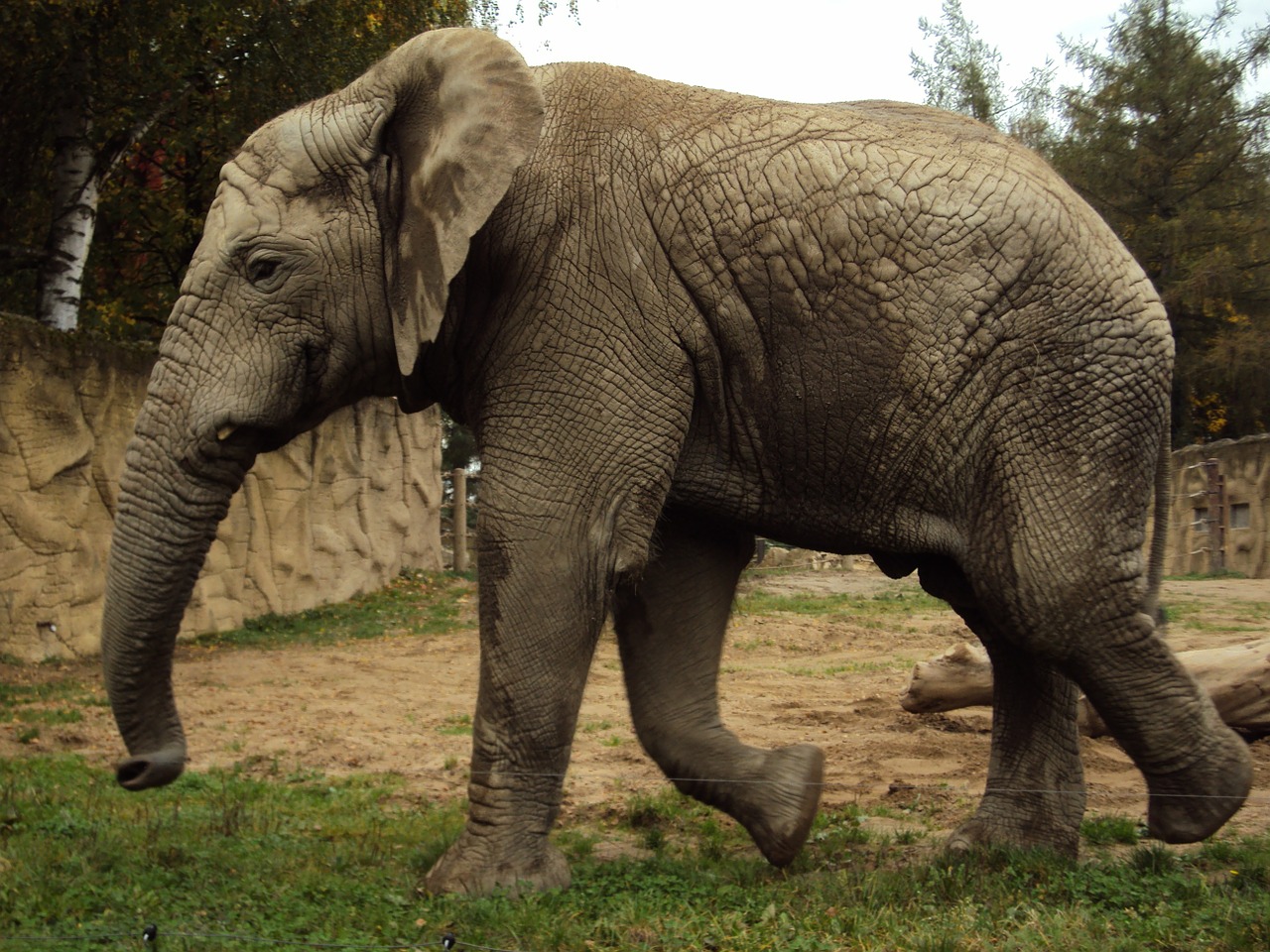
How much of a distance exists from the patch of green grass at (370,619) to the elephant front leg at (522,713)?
32.1 ft

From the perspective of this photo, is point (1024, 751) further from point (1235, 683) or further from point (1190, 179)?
point (1190, 179)

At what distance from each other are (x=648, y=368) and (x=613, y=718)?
15.9 ft

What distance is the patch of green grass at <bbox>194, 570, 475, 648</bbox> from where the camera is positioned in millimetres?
14406

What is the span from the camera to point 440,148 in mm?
4754

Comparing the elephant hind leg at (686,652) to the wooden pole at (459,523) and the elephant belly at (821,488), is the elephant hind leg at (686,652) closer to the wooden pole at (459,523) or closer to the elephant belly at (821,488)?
the elephant belly at (821,488)

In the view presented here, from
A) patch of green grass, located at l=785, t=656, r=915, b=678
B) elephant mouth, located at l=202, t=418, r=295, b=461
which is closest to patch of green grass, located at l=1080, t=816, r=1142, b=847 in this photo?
elephant mouth, located at l=202, t=418, r=295, b=461

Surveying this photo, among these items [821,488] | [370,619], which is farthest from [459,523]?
[821,488]

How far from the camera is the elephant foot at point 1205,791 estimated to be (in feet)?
16.0

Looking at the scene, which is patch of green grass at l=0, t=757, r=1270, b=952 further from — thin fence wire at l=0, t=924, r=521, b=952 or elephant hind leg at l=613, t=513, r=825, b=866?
elephant hind leg at l=613, t=513, r=825, b=866

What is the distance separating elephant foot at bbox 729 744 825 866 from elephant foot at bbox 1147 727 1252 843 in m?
1.18

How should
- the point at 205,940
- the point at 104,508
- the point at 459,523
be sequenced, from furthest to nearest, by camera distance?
the point at 459,523
the point at 104,508
the point at 205,940

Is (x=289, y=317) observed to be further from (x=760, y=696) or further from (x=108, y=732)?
(x=760, y=696)

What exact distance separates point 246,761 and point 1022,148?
16.4 feet

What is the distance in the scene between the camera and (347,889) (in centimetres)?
461
